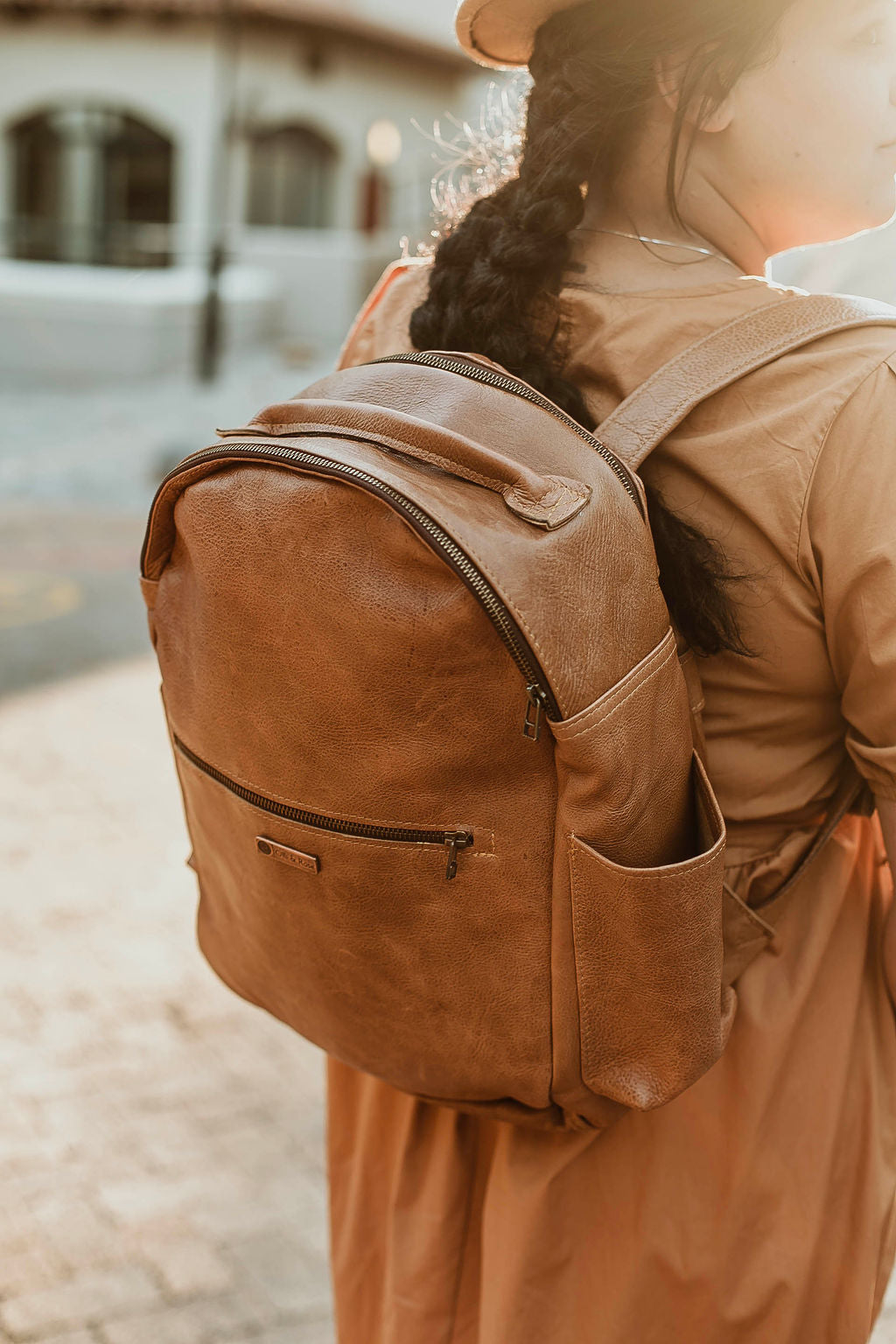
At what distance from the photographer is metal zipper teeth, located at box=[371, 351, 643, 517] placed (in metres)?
1.21

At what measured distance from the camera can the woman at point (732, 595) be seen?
126 cm

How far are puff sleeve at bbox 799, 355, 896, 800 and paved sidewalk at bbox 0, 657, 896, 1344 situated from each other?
79 cm

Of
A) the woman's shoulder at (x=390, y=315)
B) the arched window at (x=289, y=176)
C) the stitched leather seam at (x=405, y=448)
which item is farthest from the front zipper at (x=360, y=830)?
the arched window at (x=289, y=176)

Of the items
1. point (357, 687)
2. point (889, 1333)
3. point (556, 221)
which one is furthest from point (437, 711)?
point (889, 1333)

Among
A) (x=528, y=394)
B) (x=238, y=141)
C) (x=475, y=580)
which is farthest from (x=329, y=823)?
(x=238, y=141)

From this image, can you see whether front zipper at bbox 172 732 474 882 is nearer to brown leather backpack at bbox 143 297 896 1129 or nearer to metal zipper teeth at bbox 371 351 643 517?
brown leather backpack at bbox 143 297 896 1129

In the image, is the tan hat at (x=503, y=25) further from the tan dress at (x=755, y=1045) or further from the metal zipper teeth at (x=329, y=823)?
the metal zipper teeth at (x=329, y=823)

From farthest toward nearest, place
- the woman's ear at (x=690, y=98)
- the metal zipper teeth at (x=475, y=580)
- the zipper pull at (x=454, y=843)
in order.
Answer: the woman's ear at (x=690, y=98) → the zipper pull at (x=454, y=843) → the metal zipper teeth at (x=475, y=580)

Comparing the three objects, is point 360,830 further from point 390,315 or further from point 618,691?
point 390,315

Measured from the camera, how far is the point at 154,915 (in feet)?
13.6

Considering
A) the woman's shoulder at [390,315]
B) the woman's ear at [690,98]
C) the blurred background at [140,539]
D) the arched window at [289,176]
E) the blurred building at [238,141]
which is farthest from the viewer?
the arched window at [289,176]

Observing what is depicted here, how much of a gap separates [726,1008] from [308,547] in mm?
651

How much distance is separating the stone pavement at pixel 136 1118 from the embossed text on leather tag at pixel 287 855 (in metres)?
1.63

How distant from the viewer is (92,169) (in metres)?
23.5
